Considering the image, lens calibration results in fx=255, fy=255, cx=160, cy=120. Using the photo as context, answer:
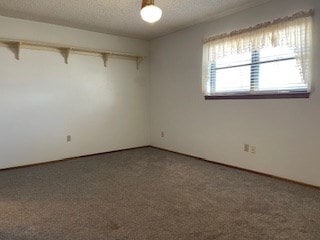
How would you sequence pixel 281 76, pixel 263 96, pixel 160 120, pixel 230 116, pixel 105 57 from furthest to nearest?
1. pixel 160 120
2. pixel 105 57
3. pixel 230 116
4. pixel 263 96
5. pixel 281 76

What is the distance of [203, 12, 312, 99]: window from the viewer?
115 inches

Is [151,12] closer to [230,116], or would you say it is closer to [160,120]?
[230,116]

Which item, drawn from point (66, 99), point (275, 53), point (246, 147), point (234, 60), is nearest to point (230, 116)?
point (246, 147)

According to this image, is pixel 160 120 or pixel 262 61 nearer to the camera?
pixel 262 61

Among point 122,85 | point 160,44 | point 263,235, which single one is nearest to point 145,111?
point 122,85

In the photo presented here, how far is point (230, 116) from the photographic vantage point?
12.5 feet

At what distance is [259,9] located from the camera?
3355 millimetres

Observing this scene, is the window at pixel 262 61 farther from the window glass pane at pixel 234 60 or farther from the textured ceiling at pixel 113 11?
the textured ceiling at pixel 113 11

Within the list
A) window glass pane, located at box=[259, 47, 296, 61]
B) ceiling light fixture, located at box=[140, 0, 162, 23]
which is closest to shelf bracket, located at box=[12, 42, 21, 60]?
ceiling light fixture, located at box=[140, 0, 162, 23]

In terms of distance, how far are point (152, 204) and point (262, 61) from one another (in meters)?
2.29

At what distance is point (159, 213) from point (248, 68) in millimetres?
2325

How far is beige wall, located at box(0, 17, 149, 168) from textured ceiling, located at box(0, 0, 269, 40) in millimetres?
325

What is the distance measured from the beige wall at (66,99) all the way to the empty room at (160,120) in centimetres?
2

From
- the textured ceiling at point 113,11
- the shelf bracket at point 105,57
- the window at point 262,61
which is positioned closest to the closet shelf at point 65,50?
the shelf bracket at point 105,57
